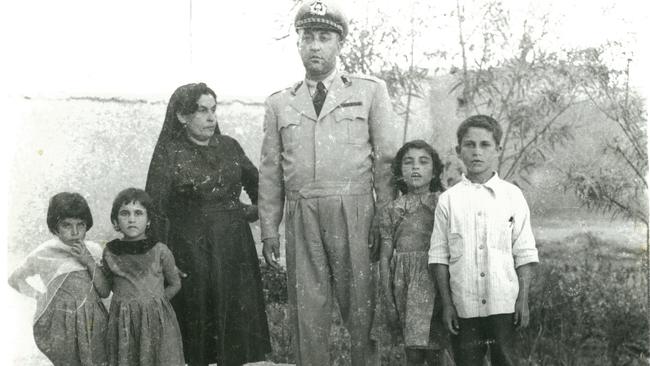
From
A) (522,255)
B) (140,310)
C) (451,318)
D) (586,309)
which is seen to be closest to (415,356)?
(451,318)

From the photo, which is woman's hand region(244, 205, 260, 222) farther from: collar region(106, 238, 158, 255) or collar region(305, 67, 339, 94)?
collar region(305, 67, 339, 94)

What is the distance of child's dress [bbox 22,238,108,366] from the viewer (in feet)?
11.7

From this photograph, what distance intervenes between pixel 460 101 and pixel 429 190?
1936 millimetres

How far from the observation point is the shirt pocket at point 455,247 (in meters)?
3.32

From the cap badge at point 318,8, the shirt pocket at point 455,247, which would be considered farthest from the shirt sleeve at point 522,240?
the cap badge at point 318,8

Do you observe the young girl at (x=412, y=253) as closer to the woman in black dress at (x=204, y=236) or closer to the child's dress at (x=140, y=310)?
the woman in black dress at (x=204, y=236)

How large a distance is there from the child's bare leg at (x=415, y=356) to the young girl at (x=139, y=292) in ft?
3.74

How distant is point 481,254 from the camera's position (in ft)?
10.8

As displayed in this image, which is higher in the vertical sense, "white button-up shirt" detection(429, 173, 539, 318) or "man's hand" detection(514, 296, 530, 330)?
"white button-up shirt" detection(429, 173, 539, 318)

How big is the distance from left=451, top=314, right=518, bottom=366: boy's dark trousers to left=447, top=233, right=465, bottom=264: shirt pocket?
280 mm

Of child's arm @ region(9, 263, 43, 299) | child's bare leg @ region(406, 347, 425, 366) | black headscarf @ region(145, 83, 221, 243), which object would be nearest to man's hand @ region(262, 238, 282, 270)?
black headscarf @ region(145, 83, 221, 243)

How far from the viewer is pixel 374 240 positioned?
12.0ft

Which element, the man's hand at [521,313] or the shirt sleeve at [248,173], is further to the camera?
the shirt sleeve at [248,173]

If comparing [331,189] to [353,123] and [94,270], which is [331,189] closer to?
[353,123]
